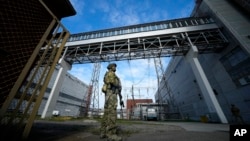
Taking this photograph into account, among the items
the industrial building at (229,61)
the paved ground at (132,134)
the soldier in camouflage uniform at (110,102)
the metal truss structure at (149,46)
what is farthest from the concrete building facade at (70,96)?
the soldier in camouflage uniform at (110,102)

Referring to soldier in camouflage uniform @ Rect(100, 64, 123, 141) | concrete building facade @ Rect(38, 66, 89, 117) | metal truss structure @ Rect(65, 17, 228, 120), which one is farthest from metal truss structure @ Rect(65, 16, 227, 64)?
concrete building facade @ Rect(38, 66, 89, 117)

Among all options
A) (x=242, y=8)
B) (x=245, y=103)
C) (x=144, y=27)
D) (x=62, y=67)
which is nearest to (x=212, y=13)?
(x=242, y=8)

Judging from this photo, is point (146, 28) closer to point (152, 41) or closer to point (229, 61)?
point (152, 41)

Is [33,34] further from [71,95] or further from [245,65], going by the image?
[71,95]

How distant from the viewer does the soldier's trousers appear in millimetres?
2860

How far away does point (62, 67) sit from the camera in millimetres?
13289

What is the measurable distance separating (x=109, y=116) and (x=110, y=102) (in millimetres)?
375

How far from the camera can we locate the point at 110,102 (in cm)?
322

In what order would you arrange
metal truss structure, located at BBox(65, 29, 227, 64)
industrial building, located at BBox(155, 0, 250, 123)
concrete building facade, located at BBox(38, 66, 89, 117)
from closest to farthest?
industrial building, located at BBox(155, 0, 250, 123), metal truss structure, located at BBox(65, 29, 227, 64), concrete building facade, located at BBox(38, 66, 89, 117)

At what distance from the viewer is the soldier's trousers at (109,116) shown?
2.86 meters

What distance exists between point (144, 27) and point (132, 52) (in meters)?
4.43

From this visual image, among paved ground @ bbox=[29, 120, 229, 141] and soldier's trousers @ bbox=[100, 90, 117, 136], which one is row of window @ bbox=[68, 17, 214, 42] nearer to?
paved ground @ bbox=[29, 120, 229, 141]

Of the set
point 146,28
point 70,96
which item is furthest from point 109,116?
point 70,96

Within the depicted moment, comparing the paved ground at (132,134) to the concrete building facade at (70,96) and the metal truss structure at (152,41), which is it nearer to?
the metal truss structure at (152,41)
